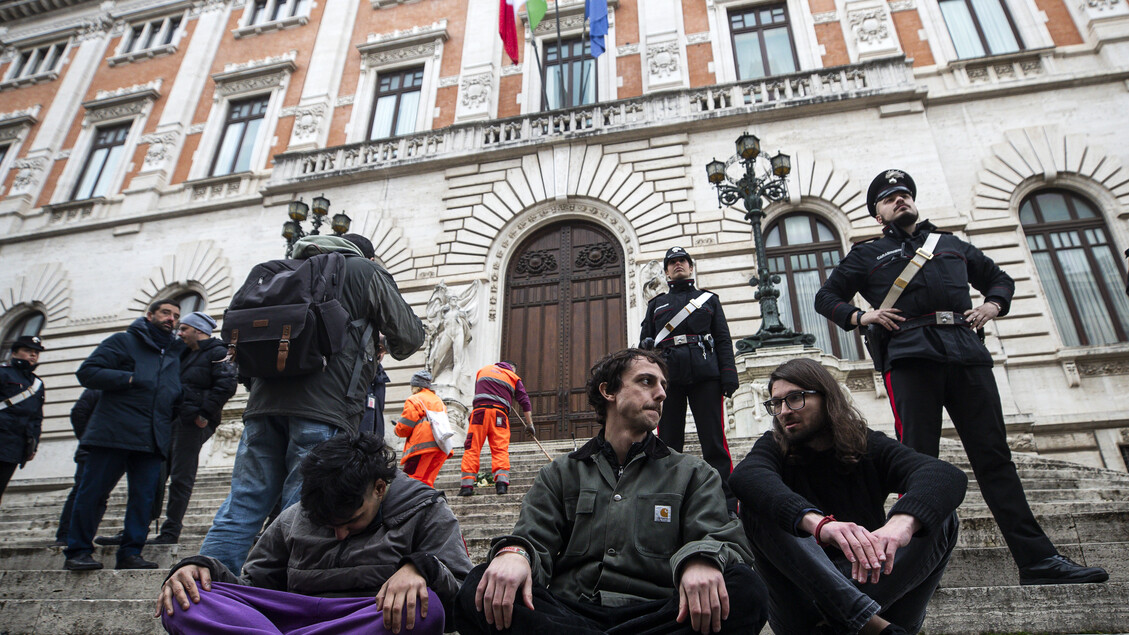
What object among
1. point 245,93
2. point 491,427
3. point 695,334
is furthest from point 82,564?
point 245,93

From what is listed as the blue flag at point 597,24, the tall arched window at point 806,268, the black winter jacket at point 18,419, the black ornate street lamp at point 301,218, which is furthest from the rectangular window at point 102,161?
the tall arched window at point 806,268

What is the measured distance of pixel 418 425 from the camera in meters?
6.14

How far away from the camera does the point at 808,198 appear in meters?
11.8

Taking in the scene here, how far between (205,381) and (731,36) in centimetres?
1364

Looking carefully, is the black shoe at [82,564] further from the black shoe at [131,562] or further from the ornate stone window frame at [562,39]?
the ornate stone window frame at [562,39]

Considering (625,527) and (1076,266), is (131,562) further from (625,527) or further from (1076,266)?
(1076,266)

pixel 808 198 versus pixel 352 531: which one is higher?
pixel 808 198

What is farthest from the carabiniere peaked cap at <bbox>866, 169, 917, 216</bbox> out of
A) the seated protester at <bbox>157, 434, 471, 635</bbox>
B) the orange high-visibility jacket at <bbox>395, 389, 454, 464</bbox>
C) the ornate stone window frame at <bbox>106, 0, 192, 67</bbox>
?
the ornate stone window frame at <bbox>106, 0, 192, 67</bbox>

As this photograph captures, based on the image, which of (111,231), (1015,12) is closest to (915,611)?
(1015,12)

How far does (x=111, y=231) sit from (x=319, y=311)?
16236mm

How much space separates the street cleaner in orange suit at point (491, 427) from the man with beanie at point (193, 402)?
2.40 meters

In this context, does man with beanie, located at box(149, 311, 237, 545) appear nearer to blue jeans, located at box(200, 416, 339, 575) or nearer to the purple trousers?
blue jeans, located at box(200, 416, 339, 575)

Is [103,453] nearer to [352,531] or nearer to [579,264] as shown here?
[352,531]

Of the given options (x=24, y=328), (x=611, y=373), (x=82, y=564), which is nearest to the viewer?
(x=611, y=373)
